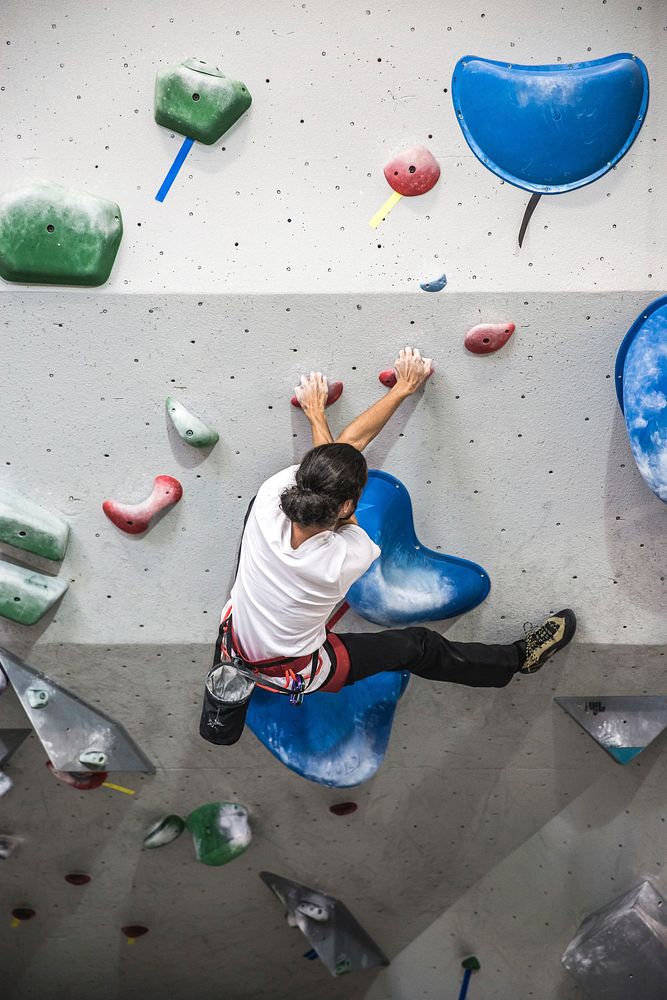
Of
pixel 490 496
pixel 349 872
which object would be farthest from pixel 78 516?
pixel 349 872

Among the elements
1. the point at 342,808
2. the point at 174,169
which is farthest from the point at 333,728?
the point at 174,169

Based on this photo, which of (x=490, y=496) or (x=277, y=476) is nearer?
(x=277, y=476)

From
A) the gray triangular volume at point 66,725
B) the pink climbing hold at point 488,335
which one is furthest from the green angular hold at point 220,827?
the pink climbing hold at point 488,335

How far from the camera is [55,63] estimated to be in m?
2.11

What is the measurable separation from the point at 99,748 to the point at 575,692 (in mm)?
1351

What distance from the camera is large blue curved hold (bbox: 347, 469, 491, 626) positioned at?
2.33m

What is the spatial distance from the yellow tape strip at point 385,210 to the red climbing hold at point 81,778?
5.59 ft

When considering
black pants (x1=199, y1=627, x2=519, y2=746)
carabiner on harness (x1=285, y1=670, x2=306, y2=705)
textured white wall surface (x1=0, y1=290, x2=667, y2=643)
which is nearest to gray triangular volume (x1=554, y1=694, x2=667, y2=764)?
textured white wall surface (x1=0, y1=290, x2=667, y2=643)

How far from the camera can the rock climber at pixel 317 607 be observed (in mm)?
1895

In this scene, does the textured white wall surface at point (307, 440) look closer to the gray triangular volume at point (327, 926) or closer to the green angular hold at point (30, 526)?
the green angular hold at point (30, 526)

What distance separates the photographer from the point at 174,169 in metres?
→ 2.16

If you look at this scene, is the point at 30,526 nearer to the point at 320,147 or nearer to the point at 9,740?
the point at 9,740

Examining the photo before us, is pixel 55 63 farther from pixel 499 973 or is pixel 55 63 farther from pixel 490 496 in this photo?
pixel 499 973

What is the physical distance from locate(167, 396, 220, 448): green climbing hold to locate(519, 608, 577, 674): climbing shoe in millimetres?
985
